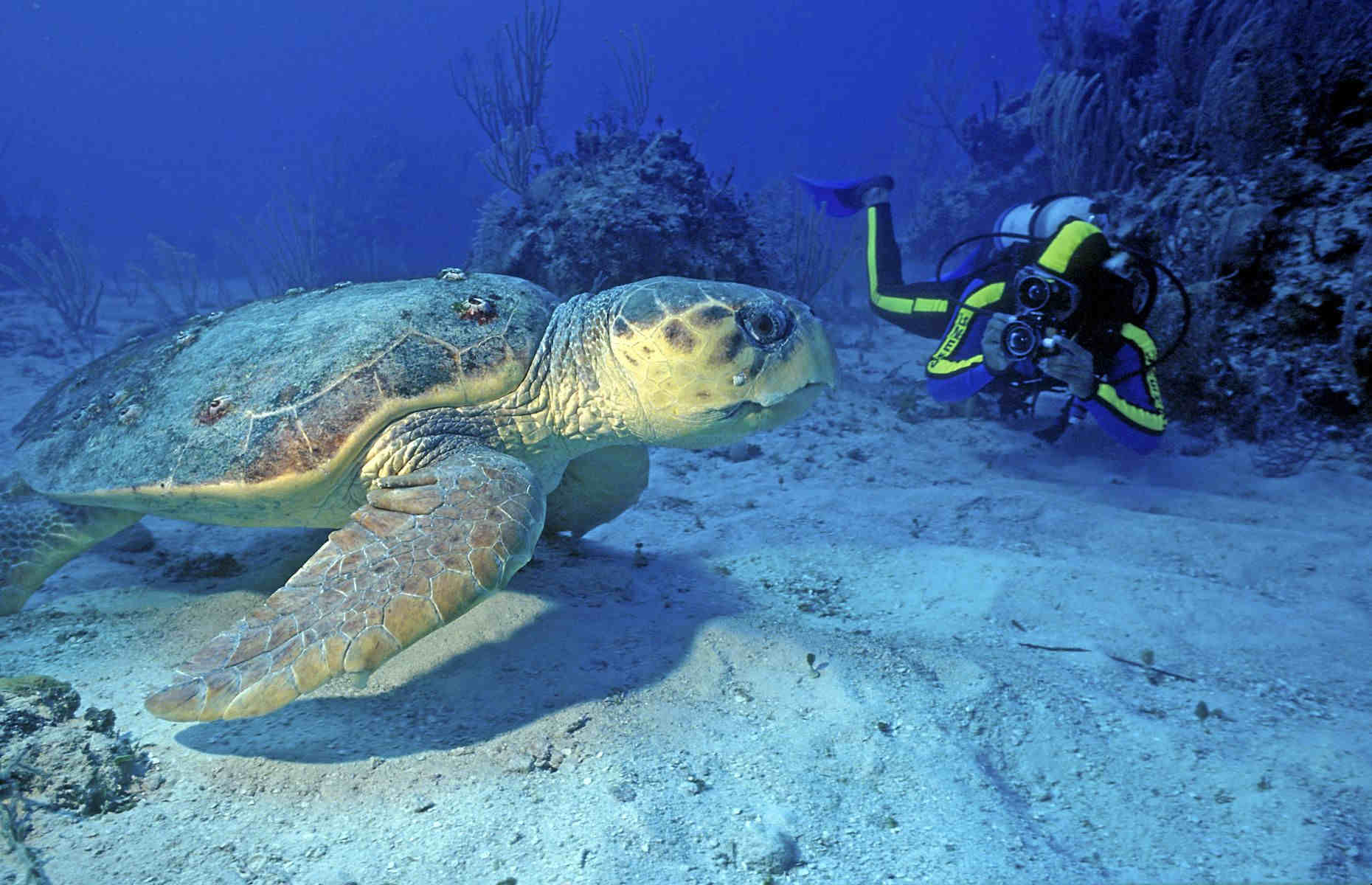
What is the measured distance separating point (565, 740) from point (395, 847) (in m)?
0.55

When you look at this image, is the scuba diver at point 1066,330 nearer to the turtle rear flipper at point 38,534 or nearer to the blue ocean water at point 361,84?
the turtle rear flipper at point 38,534

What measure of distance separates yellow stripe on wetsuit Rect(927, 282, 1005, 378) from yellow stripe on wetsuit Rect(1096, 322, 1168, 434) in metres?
A: 0.94

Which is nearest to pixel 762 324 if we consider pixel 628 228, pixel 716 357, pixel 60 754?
pixel 716 357

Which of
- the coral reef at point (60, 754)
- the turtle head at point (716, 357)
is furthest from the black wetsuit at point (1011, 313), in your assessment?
the coral reef at point (60, 754)

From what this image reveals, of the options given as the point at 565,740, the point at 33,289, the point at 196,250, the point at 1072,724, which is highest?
the point at 196,250

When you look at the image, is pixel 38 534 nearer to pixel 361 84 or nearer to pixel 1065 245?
pixel 1065 245

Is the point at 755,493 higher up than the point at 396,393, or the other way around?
the point at 396,393

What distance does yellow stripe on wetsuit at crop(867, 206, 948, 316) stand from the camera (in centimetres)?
632

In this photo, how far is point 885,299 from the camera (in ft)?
22.3

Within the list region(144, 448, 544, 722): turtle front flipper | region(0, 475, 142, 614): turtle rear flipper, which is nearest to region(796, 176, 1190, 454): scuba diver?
region(144, 448, 544, 722): turtle front flipper

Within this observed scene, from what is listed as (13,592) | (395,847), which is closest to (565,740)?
(395,847)

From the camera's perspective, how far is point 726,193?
823 cm

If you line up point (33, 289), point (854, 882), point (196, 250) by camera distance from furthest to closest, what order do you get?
point (196, 250)
point (33, 289)
point (854, 882)

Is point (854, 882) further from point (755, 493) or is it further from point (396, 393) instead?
point (755, 493)
